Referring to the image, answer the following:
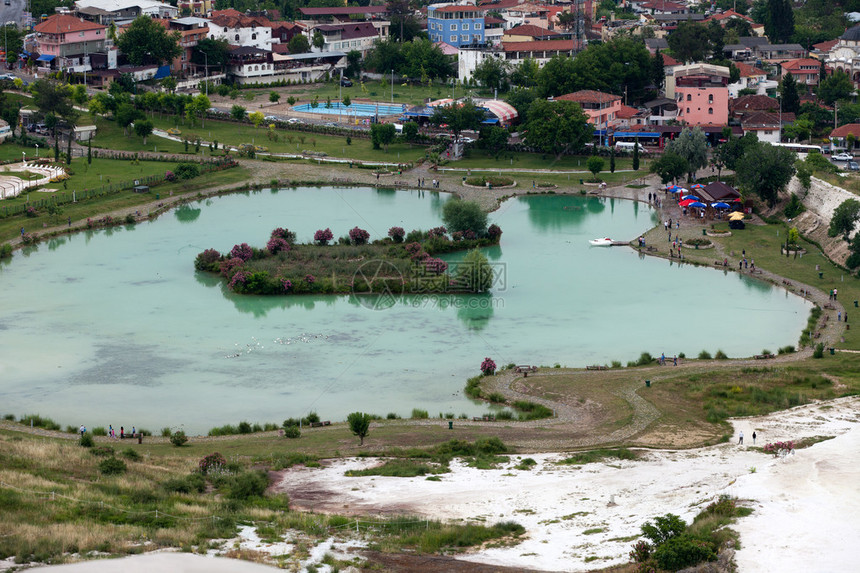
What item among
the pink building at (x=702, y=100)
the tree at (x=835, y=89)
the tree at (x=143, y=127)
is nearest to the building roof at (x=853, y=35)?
the tree at (x=835, y=89)

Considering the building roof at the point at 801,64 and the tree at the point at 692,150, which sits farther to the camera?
the building roof at the point at 801,64

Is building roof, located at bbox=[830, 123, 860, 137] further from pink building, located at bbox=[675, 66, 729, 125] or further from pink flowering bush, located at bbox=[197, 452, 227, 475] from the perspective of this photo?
pink flowering bush, located at bbox=[197, 452, 227, 475]

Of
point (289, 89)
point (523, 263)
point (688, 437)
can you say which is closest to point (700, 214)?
point (523, 263)

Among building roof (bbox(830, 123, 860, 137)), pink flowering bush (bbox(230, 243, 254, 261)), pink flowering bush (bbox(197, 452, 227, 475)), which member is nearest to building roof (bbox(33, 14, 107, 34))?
pink flowering bush (bbox(230, 243, 254, 261))

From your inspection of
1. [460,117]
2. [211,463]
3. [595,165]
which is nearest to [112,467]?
[211,463]

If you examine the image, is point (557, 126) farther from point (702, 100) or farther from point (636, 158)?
point (702, 100)

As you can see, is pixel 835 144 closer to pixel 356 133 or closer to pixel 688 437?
pixel 356 133

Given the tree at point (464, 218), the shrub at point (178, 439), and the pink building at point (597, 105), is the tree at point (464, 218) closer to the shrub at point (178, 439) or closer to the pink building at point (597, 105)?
the pink building at point (597, 105)
